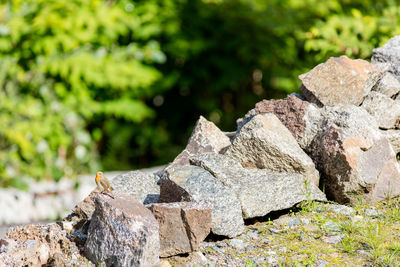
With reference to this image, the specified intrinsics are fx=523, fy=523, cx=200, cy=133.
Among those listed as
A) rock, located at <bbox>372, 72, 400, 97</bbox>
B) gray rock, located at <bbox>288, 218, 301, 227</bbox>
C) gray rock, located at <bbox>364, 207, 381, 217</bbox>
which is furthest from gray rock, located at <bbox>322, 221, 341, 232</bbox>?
rock, located at <bbox>372, 72, 400, 97</bbox>

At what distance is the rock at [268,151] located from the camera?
3.33m

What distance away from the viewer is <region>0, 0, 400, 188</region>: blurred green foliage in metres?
6.71

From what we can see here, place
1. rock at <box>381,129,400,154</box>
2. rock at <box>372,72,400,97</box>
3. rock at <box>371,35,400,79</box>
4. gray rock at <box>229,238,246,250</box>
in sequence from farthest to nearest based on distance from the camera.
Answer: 1. rock at <box>371,35,400,79</box>
2. rock at <box>372,72,400,97</box>
3. rock at <box>381,129,400,154</box>
4. gray rock at <box>229,238,246,250</box>

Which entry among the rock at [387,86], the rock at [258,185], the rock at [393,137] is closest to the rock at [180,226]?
the rock at [258,185]

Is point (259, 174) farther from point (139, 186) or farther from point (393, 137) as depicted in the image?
point (393, 137)

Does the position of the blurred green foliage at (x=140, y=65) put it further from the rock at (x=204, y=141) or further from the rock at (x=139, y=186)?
the rock at (x=139, y=186)

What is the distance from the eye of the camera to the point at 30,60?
7180 mm

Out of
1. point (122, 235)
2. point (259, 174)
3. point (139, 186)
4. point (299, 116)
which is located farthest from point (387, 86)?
point (122, 235)

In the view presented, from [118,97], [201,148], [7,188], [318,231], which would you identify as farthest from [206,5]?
[318,231]

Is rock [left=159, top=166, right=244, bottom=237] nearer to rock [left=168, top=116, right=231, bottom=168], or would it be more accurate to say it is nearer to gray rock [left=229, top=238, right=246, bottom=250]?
gray rock [left=229, top=238, right=246, bottom=250]

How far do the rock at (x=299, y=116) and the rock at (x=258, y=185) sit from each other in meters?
0.38

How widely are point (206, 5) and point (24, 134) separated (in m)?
3.54

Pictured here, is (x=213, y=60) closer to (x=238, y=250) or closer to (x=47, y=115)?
(x=47, y=115)

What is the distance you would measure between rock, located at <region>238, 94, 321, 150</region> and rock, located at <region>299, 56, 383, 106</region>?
11 cm
